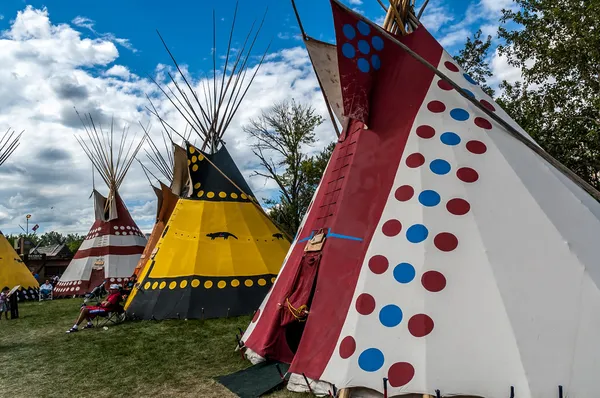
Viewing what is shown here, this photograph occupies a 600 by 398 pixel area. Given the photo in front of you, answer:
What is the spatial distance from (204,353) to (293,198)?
19.3m

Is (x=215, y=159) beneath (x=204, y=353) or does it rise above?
above

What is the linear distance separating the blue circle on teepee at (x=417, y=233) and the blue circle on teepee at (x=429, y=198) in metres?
0.28

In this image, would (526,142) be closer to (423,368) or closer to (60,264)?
(423,368)

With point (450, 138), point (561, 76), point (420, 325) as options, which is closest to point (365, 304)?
point (420, 325)

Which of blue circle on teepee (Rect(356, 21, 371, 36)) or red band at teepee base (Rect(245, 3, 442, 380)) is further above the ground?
blue circle on teepee (Rect(356, 21, 371, 36))

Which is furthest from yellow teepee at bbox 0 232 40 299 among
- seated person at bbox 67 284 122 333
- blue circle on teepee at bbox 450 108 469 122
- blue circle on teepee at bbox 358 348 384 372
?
blue circle on teepee at bbox 450 108 469 122

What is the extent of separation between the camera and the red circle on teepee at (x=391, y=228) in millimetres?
4504

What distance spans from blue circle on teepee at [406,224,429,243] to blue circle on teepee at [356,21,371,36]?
2611mm

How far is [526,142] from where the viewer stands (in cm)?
462

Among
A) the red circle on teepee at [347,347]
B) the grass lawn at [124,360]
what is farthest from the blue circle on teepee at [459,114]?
the grass lawn at [124,360]

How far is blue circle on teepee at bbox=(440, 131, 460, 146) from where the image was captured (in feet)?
16.0

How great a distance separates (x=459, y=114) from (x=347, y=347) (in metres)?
3.06

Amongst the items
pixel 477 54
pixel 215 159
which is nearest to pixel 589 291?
pixel 215 159

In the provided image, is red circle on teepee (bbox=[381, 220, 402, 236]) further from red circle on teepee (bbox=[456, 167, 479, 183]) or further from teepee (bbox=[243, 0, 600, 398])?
red circle on teepee (bbox=[456, 167, 479, 183])
